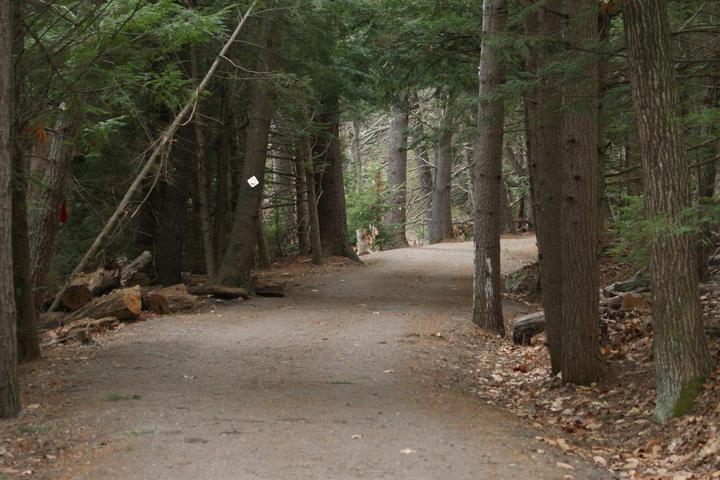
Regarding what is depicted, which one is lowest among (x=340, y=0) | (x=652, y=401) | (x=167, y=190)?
(x=652, y=401)

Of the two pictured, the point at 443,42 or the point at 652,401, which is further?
the point at 443,42

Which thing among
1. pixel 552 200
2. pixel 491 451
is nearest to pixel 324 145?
pixel 552 200

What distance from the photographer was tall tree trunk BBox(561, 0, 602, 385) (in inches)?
420

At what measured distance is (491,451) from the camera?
7.70 metres

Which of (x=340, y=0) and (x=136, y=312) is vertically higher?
(x=340, y=0)

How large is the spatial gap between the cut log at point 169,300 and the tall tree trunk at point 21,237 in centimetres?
460

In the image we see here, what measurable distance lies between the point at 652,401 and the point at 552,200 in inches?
130

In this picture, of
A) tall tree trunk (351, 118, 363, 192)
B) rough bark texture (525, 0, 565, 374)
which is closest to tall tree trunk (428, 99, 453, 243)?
tall tree trunk (351, 118, 363, 192)

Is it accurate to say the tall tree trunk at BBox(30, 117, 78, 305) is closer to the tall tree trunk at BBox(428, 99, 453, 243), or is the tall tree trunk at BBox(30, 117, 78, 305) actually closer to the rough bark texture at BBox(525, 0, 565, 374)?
the rough bark texture at BBox(525, 0, 565, 374)

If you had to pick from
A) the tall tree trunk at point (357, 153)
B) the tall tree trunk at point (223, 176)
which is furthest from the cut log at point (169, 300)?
the tall tree trunk at point (357, 153)

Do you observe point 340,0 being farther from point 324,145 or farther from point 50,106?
point 50,106

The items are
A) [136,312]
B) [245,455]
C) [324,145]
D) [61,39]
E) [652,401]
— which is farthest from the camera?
[324,145]

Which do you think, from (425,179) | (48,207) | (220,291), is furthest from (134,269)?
(425,179)

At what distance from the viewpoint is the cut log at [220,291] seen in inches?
733
